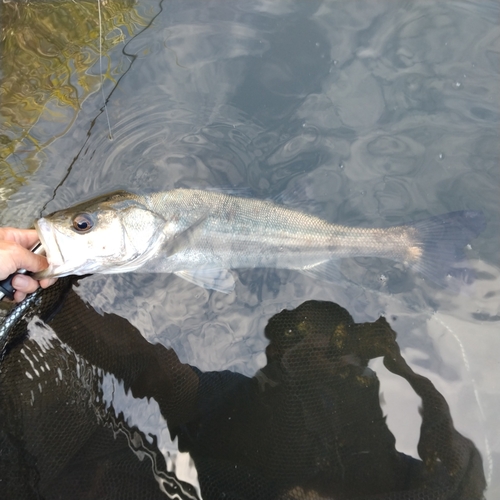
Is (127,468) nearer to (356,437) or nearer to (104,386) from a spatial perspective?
(104,386)

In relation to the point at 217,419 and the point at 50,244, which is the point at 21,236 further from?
the point at 217,419

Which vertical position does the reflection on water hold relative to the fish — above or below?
above

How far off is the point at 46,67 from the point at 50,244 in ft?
8.88

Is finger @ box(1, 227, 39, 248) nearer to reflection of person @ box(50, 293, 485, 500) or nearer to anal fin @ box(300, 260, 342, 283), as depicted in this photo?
reflection of person @ box(50, 293, 485, 500)

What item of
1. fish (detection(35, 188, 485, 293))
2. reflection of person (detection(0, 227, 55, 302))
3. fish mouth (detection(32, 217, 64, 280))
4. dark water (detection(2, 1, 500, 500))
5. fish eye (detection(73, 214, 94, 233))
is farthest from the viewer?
dark water (detection(2, 1, 500, 500))

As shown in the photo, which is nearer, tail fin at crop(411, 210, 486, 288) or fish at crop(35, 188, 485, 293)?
fish at crop(35, 188, 485, 293)

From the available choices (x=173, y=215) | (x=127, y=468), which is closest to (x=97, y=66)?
(x=173, y=215)

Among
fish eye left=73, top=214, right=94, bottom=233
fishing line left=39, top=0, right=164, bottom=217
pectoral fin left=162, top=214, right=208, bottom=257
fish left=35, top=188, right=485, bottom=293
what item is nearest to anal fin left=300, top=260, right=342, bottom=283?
fish left=35, top=188, right=485, bottom=293

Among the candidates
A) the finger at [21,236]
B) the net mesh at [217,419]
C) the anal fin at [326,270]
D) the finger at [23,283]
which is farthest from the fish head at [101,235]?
the anal fin at [326,270]

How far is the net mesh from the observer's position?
9.27 ft

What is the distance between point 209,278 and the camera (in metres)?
3.46

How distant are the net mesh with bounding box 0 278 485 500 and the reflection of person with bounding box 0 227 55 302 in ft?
0.89

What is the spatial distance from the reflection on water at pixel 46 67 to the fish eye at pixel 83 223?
1.48 metres

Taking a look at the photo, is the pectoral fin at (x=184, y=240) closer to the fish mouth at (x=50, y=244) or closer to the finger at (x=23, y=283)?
the fish mouth at (x=50, y=244)
